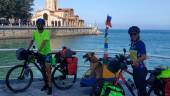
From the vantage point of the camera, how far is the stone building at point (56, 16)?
12825 centimetres

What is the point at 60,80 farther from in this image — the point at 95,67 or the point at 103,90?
the point at 103,90

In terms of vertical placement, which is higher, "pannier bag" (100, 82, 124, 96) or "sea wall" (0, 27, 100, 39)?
"pannier bag" (100, 82, 124, 96)

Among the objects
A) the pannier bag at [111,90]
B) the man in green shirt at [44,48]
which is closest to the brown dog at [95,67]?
the man in green shirt at [44,48]

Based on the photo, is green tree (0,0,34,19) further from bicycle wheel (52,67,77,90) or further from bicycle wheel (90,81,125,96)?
bicycle wheel (90,81,125,96)

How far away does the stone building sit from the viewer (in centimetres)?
12825

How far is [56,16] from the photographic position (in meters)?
131

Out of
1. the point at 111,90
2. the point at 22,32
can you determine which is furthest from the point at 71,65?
the point at 22,32

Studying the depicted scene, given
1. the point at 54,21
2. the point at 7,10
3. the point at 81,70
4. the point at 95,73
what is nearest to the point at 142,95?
the point at 95,73

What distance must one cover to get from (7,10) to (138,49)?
74868 millimetres

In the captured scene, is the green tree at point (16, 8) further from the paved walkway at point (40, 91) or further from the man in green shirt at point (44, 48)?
the man in green shirt at point (44, 48)

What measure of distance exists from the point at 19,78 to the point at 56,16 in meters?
122

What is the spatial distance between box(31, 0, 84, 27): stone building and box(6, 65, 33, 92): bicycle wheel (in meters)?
112

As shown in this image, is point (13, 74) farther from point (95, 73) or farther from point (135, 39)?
point (135, 39)

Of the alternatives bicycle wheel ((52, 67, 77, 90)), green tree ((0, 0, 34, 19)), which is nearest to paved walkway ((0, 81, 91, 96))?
bicycle wheel ((52, 67, 77, 90))
